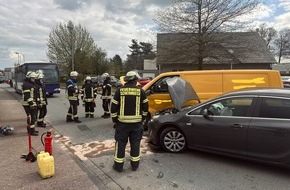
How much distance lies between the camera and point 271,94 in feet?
16.5

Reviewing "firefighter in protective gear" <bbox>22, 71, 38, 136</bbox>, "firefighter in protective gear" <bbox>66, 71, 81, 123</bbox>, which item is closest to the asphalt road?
"firefighter in protective gear" <bbox>22, 71, 38, 136</bbox>

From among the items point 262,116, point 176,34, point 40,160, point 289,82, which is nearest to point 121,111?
point 40,160

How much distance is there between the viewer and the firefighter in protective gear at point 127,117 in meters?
5.15

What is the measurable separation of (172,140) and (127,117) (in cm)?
147

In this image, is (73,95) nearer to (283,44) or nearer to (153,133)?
(153,133)

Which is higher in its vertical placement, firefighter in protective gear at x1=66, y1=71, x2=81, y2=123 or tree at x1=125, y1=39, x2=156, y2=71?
tree at x1=125, y1=39, x2=156, y2=71

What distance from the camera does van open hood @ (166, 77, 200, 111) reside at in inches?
259

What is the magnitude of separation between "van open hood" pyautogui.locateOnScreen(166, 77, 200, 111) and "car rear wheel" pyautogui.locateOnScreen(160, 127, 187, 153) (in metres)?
0.61

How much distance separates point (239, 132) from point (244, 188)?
3.55ft

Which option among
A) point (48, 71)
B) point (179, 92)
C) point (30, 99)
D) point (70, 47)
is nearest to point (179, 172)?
point (179, 92)

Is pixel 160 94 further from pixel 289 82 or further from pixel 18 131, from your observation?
pixel 289 82

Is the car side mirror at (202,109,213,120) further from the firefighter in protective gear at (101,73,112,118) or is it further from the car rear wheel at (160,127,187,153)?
the firefighter in protective gear at (101,73,112,118)

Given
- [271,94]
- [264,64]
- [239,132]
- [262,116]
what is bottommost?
[239,132]

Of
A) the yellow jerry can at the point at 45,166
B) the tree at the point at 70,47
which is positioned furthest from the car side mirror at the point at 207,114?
the tree at the point at 70,47
